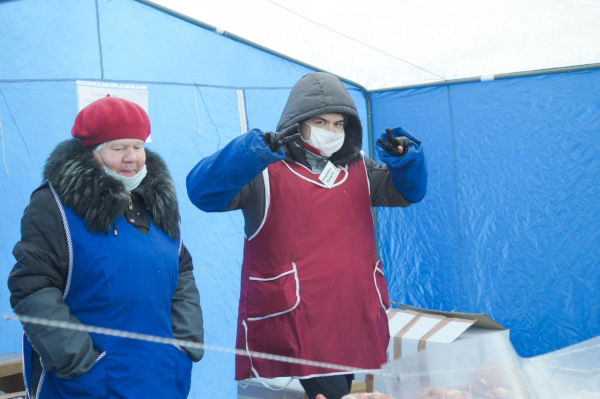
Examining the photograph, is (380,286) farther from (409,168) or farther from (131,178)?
(131,178)

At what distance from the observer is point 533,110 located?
9.18 feet

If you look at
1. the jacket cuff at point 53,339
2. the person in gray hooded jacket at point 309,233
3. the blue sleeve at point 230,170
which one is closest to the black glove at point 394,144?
the person in gray hooded jacket at point 309,233

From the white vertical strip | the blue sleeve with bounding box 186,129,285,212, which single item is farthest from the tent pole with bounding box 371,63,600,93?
the blue sleeve with bounding box 186,129,285,212

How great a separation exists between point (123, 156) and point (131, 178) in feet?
0.22

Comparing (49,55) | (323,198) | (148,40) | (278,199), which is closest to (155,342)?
(278,199)

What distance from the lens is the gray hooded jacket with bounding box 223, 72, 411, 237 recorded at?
5.21 ft

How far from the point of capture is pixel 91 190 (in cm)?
129

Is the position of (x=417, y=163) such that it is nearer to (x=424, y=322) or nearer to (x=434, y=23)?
(x=434, y=23)

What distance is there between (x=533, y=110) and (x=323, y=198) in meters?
1.80

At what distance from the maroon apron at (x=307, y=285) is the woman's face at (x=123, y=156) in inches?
16.5

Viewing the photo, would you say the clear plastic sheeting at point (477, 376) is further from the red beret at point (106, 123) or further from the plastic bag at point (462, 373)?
the red beret at point (106, 123)

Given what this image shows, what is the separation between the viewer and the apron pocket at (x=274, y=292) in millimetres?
1520

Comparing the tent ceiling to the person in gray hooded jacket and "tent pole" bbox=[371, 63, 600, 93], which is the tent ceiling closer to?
"tent pole" bbox=[371, 63, 600, 93]

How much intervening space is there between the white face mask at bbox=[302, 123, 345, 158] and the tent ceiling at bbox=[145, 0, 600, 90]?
0.87 meters
